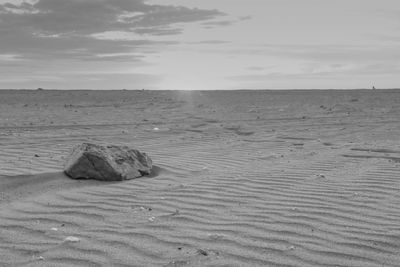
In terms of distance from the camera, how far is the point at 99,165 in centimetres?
590

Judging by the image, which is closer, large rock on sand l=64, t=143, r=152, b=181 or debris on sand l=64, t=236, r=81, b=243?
debris on sand l=64, t=236, r=81, b=243

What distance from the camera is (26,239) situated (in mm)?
3949

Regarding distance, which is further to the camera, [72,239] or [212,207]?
[212,207]

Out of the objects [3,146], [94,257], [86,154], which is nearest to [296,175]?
[86,154]

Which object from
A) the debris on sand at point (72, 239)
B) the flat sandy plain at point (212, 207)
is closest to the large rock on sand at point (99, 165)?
the flat sandy plain at point (212, 207)

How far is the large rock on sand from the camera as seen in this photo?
232 inches

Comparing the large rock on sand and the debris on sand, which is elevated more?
the large rock on sand

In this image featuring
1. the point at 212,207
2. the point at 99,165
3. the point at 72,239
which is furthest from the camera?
the point at 99,165

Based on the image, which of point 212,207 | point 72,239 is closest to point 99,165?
point 212,207

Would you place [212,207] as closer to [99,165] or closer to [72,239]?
[72,239]

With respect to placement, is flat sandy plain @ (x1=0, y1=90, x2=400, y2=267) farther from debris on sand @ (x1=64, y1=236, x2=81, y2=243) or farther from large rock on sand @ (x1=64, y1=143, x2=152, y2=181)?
large rock on sand @ (x1=64, y1=143, x2=152, y2=181)

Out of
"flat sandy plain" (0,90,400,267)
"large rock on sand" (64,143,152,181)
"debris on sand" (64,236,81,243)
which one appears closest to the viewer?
"flat sandy plain" (0,90,400,267)

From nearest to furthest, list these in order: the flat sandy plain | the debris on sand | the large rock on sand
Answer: the flat sandy plain → the debris on sand → the large rock on sand

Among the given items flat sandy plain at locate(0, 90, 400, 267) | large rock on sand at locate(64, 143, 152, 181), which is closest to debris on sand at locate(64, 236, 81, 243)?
flat sandy plain at locate(0, 90, 400, 267)
